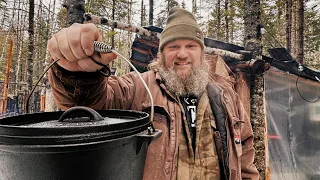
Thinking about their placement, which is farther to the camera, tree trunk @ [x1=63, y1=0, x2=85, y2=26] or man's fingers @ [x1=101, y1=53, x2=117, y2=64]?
tree trunk @ [x1=63, y1=0, x2=85, y2=26]

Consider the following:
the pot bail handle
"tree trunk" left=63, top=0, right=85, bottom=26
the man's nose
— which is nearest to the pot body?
the pot bail handle

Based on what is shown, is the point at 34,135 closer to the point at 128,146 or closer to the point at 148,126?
the point at 128,146

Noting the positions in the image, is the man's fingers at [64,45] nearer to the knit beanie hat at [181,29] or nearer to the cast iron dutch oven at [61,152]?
the cast iron dutch oven at [61,152]

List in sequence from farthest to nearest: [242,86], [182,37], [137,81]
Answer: [242,86]
[182,37]
[137,81]

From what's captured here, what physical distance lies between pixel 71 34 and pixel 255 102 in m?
4.30

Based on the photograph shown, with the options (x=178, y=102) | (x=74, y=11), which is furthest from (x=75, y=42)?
(x=74, y=11)

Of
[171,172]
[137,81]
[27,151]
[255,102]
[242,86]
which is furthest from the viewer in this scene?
[242,86]

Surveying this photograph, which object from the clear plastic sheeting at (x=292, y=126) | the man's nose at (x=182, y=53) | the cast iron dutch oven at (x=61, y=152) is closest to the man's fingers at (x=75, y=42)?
the cast iron dutch oven at (x=61, y=152)

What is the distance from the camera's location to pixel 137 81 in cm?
227

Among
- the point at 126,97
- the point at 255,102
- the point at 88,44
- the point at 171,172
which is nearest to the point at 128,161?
the point at 88,44

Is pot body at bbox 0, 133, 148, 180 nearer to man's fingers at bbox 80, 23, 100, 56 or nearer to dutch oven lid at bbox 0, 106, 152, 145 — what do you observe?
dutch oven lid at bbox 0, 106, 152, 145

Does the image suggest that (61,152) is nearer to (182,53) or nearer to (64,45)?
(64,45)

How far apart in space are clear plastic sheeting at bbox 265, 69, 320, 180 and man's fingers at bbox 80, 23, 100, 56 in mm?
5820

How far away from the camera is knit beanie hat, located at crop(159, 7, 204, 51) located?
2730mm
